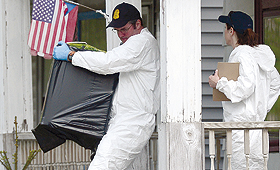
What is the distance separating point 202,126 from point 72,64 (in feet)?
4.07

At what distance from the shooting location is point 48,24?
19.8ft

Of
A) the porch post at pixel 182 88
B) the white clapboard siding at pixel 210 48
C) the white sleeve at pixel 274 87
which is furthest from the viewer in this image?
the white clapboard siding at pixel 210 48

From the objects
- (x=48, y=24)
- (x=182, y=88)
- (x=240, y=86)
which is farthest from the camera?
(x=48, y=24)

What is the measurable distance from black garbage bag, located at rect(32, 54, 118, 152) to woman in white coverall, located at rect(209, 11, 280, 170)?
3.17 feet

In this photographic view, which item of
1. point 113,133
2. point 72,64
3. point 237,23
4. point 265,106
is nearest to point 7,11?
point 72,64

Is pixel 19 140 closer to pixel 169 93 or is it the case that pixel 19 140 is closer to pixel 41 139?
pixel 41 139

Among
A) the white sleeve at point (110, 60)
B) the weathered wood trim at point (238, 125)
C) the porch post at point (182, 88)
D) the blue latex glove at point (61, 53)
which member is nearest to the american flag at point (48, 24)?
the blue latex glove at point (61, 53)

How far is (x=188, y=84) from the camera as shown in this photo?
3.82 m

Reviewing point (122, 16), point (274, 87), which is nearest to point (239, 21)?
point (274, 87)

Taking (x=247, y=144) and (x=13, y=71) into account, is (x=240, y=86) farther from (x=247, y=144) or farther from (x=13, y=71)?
(x=13, y=71)

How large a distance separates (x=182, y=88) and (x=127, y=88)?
645 millimetres

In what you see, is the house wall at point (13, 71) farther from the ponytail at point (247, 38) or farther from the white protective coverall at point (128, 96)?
the ponytail at point (247, 38)

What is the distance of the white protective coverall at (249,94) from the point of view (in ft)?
13.2

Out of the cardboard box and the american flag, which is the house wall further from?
the cardboard box
